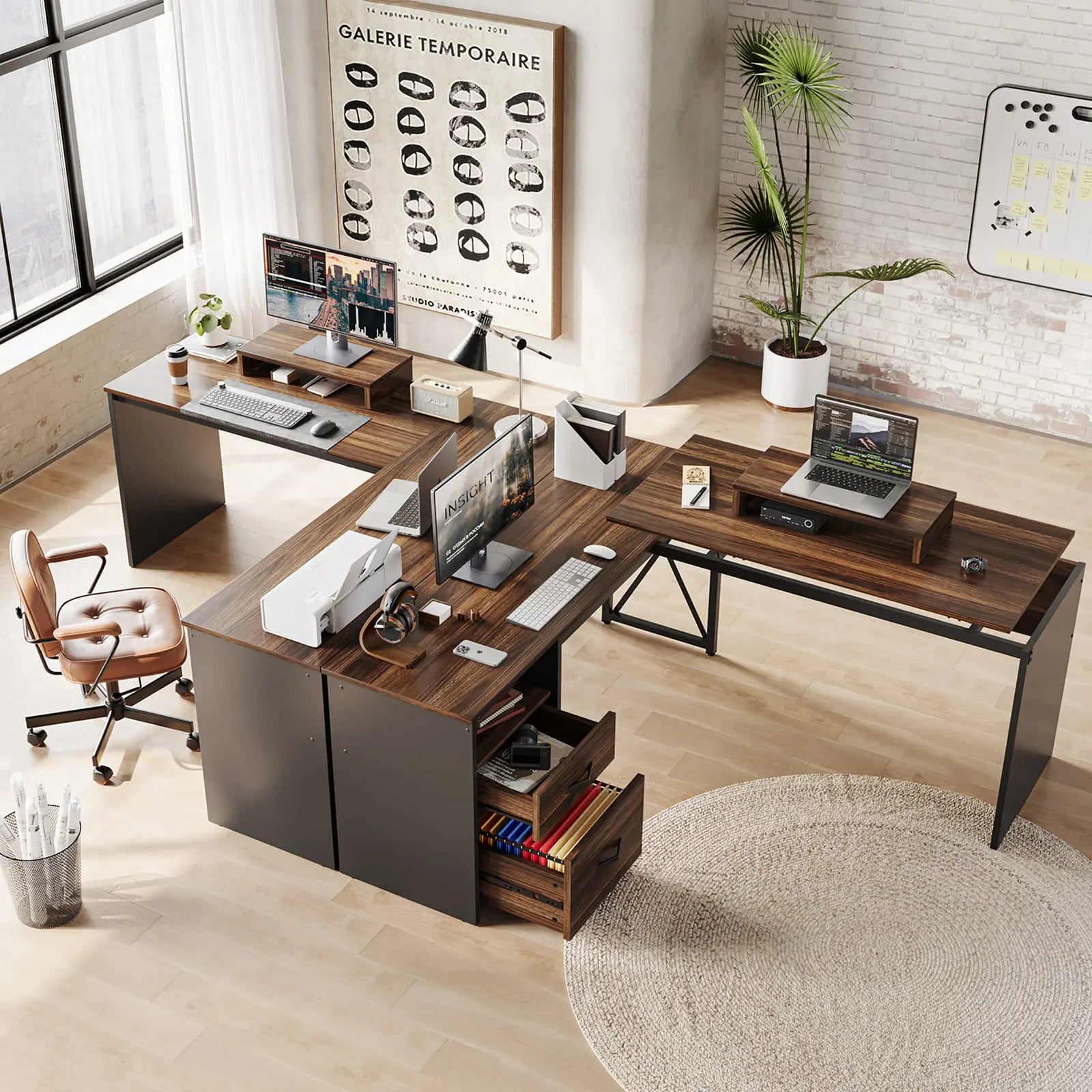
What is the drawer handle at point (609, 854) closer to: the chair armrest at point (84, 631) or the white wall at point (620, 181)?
the chair armrest at point (84, 631)

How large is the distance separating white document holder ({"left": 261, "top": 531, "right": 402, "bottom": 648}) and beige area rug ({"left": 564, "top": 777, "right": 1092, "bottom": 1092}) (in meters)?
1.23

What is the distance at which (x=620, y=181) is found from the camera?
7113mm

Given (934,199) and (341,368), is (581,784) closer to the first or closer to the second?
(341,368)

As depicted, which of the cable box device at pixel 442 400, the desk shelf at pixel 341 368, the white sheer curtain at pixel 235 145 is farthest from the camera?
the white sheer curtain at pixel 235 145

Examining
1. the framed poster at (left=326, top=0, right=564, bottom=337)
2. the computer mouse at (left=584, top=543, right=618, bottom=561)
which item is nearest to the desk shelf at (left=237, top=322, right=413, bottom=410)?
the computer mouse at (left=584, top=543, right=618, bottom=561)

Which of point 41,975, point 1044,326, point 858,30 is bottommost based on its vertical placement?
point 41,975

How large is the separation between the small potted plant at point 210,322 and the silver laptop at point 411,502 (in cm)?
135

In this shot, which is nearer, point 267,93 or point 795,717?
point 795,717

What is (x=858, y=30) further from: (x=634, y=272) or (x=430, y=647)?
(x=430, y=647)

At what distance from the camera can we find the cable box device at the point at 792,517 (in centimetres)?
500

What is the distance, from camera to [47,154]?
24.0ft

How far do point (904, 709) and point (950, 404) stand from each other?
2529 mm

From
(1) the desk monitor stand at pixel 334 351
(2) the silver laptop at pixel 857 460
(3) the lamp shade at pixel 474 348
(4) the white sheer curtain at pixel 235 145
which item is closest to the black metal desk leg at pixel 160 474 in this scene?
(1) the desk monitor stand at pixel 334 351

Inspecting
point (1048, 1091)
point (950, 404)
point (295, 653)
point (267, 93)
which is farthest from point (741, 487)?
point (267, 93)
